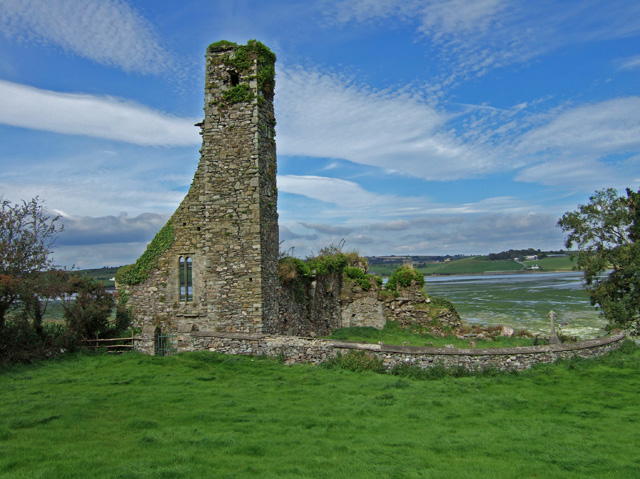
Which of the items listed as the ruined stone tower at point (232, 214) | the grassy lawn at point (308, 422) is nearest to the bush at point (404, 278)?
the ruined stone tower at point (232, 214)

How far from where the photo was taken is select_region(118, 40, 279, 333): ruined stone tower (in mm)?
17062

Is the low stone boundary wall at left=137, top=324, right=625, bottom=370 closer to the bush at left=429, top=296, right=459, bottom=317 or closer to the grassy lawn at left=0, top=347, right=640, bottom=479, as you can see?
the grassy lawn at left=0, top=347, right=640, bottom=479

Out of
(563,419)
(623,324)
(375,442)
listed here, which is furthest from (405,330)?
(375,442)

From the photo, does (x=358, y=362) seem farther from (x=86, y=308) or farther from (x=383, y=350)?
(x=86, y=308)

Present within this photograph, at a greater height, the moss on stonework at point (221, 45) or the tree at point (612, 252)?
the moss on stonework at point (221, 45)

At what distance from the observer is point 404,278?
27172 mm

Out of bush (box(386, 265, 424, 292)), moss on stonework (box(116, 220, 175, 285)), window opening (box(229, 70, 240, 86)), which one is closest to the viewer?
window opening (box(229, 70, 240, 86))

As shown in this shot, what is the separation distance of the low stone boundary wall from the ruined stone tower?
0.97 meters

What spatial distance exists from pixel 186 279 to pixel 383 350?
879 cm

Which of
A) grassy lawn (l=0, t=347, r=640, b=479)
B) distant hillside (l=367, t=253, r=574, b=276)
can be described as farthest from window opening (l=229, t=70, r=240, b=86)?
distant hillside (l=367, t=253, r=574, b=276)

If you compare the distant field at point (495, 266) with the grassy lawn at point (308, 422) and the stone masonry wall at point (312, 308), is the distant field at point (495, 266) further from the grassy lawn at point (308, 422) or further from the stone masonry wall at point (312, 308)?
the grassy lawn at point (308, 422)

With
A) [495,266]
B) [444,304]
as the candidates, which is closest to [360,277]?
[444,304]

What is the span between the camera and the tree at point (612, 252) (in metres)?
21.4

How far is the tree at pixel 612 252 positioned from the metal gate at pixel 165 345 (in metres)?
19.6
